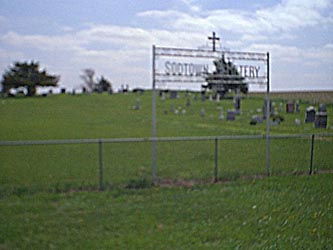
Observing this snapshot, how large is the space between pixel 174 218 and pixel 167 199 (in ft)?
5.02

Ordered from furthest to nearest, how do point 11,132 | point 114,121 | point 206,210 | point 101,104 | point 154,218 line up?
point 101,104
point 114,121
point 11,132
point 206,210
point 154,218

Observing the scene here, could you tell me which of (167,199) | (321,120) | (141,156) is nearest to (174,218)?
(167,199)

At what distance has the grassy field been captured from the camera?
6887 mm

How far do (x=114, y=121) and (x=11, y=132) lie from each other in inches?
347

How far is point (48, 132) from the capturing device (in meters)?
24.2

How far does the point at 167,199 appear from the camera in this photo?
31.0 ft

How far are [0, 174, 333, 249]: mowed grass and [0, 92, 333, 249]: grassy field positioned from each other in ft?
0.05

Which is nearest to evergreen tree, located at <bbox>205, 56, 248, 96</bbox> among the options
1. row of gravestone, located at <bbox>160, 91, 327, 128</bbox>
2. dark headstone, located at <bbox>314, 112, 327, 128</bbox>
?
dark headstone, located at <bbox>314, 112, 327, 128</bbox>

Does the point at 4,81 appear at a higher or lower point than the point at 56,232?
higher

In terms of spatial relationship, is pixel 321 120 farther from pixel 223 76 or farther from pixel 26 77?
pixel 26 77

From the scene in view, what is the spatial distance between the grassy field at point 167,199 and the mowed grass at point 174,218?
2 centimetres

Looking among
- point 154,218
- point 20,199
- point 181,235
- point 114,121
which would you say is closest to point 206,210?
point 154,218

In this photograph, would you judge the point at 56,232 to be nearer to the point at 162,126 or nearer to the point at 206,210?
the point at 206,210

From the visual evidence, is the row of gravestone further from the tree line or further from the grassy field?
the tree line
